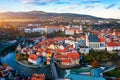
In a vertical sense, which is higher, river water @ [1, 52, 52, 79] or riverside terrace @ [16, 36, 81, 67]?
riverside terrace @ [16, 36, 81, 67]

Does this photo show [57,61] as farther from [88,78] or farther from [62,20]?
[62,20]

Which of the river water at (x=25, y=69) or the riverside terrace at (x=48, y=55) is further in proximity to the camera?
the riverside terrace at (x=48, y=55)

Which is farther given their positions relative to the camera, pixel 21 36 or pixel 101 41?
pixel 21 36

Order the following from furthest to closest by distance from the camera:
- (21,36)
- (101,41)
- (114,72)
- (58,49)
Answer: (21,36)
(101,41)
(58,49)
(114,72)

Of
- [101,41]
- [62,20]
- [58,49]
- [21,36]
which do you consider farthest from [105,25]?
[58,49]

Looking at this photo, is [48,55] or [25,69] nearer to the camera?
[25,69]

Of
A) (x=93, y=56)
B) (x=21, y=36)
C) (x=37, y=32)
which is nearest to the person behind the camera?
(x=93, y=56)

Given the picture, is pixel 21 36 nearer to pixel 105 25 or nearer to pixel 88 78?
pixel 105 25

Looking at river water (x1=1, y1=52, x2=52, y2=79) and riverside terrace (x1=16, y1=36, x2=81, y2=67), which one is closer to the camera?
river water (x1=1, y1=52, x2=52, y2=79)

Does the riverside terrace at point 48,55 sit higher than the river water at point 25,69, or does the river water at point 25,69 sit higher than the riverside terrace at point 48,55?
the riverside terrace at point 48,55

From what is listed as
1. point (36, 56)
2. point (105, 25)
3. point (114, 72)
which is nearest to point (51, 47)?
point (36, 56)
